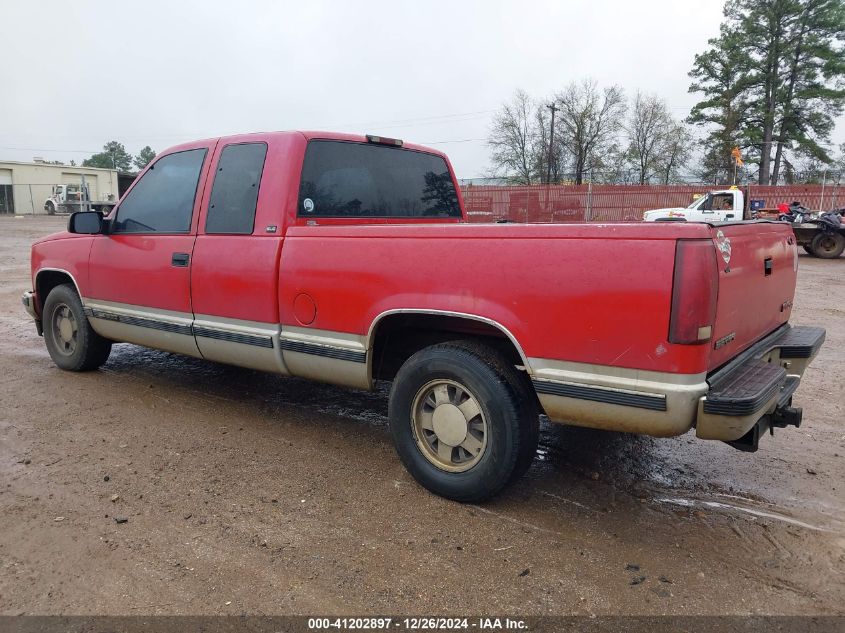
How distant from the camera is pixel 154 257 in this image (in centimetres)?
461

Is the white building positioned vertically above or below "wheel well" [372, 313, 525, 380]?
above

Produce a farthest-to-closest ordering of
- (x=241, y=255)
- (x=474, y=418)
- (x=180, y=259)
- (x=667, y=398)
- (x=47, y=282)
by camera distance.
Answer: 1. (x=47, y=282)
2. (x=180, y=259)
3. (x=241, y=255)
4. (x=474, y=418)
5. (x=667, y=398)

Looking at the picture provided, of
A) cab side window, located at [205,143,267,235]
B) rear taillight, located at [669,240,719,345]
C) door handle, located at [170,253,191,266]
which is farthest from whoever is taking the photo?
door handle, located at [170,253,191,266]

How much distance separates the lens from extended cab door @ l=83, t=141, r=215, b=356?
446 cm

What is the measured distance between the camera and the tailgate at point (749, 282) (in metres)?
2.76

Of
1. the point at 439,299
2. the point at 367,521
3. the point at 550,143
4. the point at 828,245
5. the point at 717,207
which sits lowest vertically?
the point at 367,521

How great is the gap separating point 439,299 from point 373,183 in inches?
64.9

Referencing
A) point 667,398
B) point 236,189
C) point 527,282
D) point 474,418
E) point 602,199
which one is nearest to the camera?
point 667,398

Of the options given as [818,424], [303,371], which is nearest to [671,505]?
[818,424]

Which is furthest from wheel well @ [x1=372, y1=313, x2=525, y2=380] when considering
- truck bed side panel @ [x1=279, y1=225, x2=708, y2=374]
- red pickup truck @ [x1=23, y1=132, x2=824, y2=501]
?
truck bed side panel @ [x1=279, y1=225, x2=708, y2=374]

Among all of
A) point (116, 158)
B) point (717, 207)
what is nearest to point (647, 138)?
point (717, 207)

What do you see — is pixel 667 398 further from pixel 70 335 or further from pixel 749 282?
pixel 70 335

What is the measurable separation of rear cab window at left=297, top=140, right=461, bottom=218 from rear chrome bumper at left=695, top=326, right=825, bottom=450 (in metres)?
2.53

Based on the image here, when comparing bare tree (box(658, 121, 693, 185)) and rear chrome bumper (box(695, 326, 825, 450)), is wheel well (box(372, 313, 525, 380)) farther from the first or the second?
bare tree (box(658, 121, 693, 185))
